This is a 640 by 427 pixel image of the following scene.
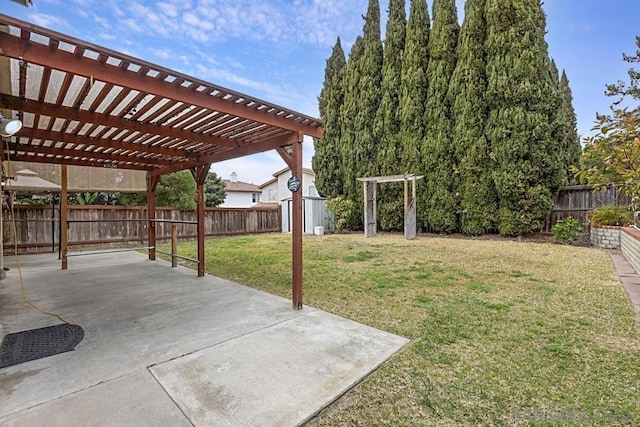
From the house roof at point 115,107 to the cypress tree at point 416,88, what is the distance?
28.1ft

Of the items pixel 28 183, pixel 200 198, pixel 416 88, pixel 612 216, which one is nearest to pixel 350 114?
pixel 416 88

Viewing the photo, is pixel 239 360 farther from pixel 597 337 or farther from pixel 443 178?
pixel 443 178

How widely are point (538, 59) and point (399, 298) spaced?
9.36 metres

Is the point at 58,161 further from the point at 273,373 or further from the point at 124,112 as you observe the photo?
the point at 273,373

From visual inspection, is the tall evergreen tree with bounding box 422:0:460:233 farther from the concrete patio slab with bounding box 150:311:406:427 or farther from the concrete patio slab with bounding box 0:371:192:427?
the concrete patio slab with bounding box 0:371:192:427

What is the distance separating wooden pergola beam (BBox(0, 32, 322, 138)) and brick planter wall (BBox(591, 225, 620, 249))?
26.6 ft

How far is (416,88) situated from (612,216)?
721 cm

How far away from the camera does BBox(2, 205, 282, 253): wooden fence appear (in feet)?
25.4

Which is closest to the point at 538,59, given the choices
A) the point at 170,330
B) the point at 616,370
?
the point at 616,370

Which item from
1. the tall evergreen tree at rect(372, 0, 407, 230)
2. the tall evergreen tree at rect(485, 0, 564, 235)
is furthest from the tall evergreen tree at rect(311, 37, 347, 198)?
the tall evergreen tree at rect(485, 0, 564, 235)

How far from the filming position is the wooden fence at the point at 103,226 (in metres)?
7.75

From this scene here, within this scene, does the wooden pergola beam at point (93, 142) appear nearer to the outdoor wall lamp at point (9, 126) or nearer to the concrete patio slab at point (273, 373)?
the outdoor wall lamp at point (9, 126)

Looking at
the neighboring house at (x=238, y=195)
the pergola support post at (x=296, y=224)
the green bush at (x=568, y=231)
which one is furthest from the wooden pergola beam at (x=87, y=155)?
the neighboring house at (x=238, y=195)

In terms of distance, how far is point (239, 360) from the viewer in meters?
2.26
